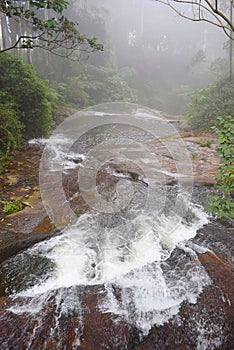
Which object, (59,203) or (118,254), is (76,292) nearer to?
(118,254)

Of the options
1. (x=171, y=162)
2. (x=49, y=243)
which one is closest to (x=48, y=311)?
(x=49, y=243)

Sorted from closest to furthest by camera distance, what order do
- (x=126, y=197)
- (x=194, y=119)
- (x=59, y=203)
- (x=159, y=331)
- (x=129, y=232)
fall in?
(x=159, y=331), (x=129, y=232), (x=59, y=203), (x=126, y=197), (x=194, y=119)

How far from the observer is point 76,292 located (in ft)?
8.23

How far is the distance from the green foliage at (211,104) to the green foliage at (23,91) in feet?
28.6

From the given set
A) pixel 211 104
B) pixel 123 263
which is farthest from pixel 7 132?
pixel 211 104

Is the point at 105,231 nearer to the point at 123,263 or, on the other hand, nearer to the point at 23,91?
the point at 123,263

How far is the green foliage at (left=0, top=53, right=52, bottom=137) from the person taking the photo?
7227 mm

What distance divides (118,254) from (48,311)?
1.21 meters

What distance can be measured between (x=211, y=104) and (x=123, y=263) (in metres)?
12.4

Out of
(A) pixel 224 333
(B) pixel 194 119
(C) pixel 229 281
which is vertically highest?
(B) pixel 194 119

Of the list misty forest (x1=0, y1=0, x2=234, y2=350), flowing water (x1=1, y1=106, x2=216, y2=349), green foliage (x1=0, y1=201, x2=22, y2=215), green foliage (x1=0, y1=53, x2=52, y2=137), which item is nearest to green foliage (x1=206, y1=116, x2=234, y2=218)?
misty forest (x1=0, y1=0, x2=234, y2=350)

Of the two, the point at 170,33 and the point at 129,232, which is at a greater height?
the point at 170,33

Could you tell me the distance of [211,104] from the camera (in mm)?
12922

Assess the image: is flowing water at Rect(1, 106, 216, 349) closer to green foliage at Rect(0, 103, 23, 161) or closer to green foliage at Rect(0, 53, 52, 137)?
green foliage at Rect(0, 103, 23, 161)
